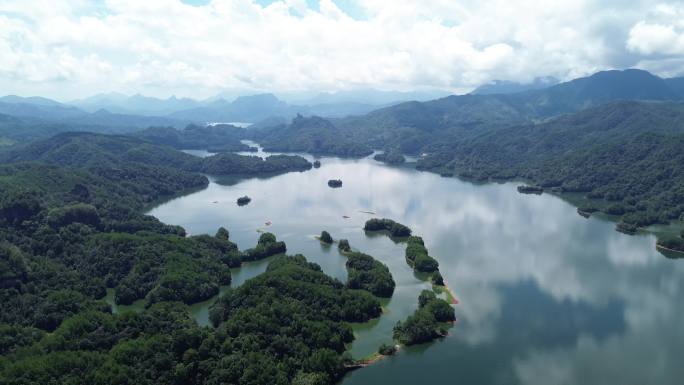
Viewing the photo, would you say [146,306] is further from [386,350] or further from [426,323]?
[426,323]

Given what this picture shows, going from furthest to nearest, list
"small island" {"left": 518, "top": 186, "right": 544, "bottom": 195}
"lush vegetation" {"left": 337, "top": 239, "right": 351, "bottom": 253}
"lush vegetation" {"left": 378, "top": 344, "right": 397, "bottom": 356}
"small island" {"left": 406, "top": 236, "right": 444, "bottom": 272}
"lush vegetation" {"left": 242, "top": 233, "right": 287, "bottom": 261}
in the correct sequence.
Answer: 1. "small island" {"left": 518, "top": 186, "right": 544, "bottom": 195}
2. "lush vegetation" {"left": 337, "top": 239, "right": 351, "bottom": 253}
3. "lush vegetation" {"left": 242, "top": 233, "right": 287, "bottom": 261}
4. "small island" {"left": 406, "top": 236, "right": 444, "bottom": 272}
5. "lush vegetation" {"left": 378, "top": 344, "right": 397, "bottom": 356}

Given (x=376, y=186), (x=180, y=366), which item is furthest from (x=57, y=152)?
(x=180, y=366)

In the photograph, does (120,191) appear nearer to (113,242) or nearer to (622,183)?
(113,242)

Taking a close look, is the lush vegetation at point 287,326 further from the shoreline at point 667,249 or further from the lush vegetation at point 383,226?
the shoreline at point 667,249

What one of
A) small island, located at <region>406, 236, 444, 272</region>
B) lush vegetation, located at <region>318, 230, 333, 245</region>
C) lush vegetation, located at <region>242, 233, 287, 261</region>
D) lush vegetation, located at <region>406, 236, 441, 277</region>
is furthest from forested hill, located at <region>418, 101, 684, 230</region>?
lush vegetation, located at <region>242, 233, 287, 261</region>

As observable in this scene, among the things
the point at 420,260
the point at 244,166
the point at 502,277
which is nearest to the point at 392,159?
the point at 244,166

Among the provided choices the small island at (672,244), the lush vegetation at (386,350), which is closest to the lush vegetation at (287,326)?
the lush vegetation at (386,350)

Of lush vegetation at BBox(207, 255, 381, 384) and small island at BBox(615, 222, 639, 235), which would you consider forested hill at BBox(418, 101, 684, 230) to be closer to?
small island at BBox(615, 222, 639, 235)
